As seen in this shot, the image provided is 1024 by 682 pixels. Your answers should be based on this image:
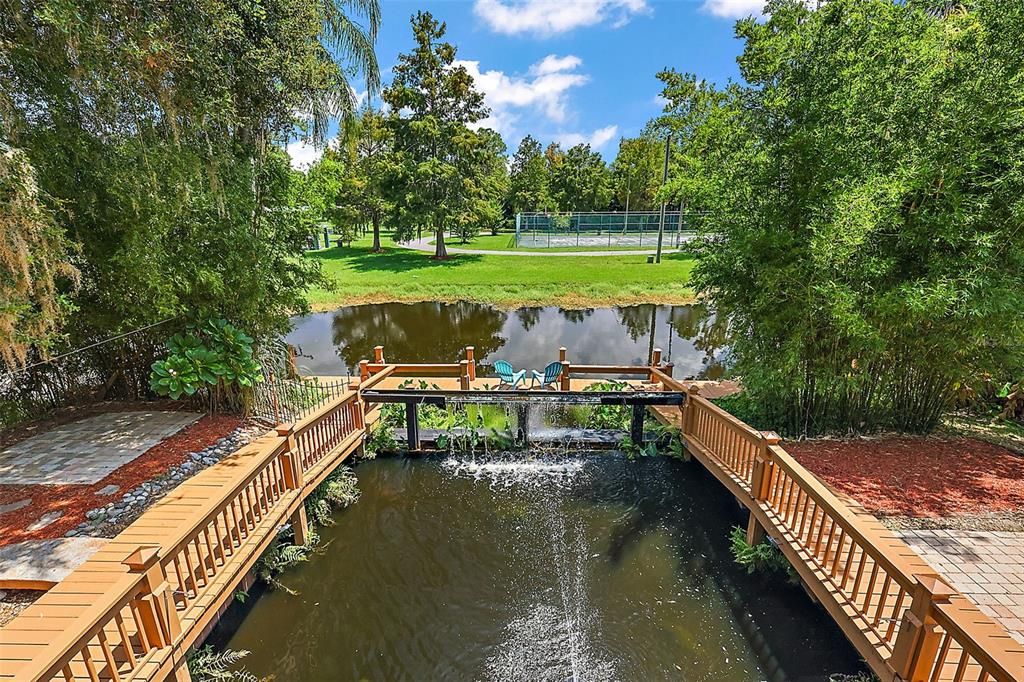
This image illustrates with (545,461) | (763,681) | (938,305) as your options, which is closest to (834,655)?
(763,681)

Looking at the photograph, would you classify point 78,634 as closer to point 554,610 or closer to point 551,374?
point 554,610

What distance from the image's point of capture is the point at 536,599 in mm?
4281

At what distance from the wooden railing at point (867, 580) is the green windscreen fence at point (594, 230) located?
1018 inches

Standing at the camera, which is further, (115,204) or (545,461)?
(545,461)

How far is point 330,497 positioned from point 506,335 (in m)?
8.63

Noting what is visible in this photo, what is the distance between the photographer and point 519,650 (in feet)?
12.4

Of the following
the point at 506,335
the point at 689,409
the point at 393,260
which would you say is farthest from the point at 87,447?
the point at 393,260

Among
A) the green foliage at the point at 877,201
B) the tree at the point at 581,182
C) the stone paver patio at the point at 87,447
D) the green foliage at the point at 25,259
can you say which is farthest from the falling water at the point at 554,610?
the tree at the point at 581,182

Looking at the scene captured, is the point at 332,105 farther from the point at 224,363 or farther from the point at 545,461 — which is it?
the point at 545,461

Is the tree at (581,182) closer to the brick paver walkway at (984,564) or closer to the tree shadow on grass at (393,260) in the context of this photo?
the tree shadow on grass at (393,260)

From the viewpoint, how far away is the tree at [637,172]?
38.5m

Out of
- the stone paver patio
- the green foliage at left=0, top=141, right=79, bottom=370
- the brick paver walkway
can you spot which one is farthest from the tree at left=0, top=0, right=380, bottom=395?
the brick paver walkway

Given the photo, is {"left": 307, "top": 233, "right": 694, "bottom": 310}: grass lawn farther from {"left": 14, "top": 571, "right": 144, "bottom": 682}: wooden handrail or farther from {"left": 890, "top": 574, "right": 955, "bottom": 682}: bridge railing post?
{"left": 890, "top": 574, "right": 955, "bottom": 682}: bridge railing post

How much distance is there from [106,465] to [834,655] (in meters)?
7.30
